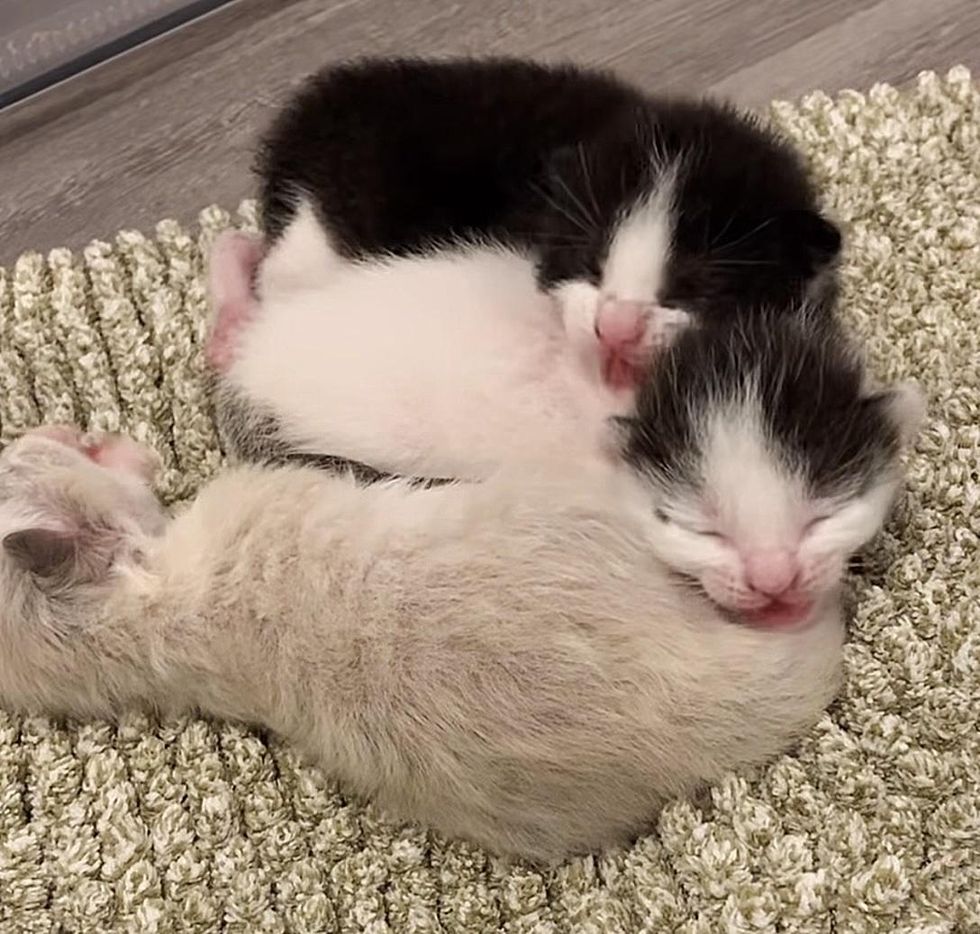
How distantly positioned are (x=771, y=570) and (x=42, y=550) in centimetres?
66

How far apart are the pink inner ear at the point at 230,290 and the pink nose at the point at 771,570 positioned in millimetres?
624

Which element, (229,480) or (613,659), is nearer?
(613,659)

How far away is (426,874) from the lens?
4.14 ft

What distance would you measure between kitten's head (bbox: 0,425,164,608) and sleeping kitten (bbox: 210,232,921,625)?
5.6 inches

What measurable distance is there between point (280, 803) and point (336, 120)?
2.38ft

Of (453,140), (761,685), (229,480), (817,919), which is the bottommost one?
(817,919)

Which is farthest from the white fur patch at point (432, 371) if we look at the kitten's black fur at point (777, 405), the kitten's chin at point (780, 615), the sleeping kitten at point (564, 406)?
the kitten's chin at point (780, 615)

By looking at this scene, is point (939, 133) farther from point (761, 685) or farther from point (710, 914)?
point (710, 914)

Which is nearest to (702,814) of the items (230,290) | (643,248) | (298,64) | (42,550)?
(643,248)

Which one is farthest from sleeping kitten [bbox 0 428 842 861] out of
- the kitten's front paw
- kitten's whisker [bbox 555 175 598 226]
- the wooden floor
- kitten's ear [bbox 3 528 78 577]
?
the wooden floor

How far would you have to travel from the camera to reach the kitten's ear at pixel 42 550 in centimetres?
127

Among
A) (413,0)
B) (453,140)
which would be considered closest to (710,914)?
(453,140)

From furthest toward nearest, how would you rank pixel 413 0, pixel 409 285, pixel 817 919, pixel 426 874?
pixel 413 0 < pixel 409 285 < pixel 426 874 < pixel 817 919

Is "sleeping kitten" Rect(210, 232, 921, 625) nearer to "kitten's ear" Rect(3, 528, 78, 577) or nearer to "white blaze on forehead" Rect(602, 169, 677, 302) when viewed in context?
"white blaze on forehead" Rect(602, 169, 677, 302)
